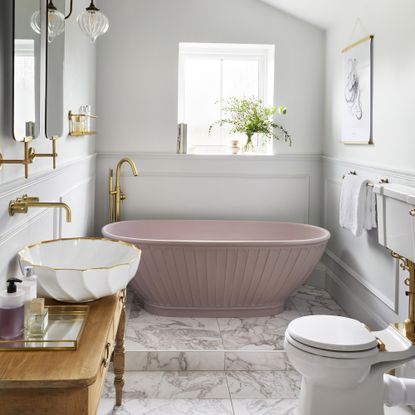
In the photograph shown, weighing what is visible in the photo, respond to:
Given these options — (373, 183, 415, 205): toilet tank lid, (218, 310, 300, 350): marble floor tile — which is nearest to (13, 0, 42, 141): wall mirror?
(373, 183, 415, 205): toilet tank lid

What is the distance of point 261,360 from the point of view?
305 centimetres

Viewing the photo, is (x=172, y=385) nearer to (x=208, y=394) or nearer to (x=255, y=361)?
(x=208, y=394)

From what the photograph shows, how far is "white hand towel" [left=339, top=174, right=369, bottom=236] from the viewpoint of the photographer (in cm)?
324

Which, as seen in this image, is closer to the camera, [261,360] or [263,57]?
[261,360]

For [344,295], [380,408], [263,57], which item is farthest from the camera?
[263,57]

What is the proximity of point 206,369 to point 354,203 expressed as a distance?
1.30 meters

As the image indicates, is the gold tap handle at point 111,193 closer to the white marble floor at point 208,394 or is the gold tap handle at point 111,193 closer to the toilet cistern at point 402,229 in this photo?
the white marble floor at point 208,394

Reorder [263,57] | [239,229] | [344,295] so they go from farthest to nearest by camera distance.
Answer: [263,57] < [239,229] < [344,295]

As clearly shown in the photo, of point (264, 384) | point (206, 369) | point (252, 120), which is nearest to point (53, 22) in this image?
point (206, 369)

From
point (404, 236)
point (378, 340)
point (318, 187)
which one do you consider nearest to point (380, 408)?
point (378, 340)

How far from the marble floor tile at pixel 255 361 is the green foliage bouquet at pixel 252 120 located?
6.29 feet

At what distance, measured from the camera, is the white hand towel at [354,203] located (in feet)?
10.6

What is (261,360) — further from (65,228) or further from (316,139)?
(316,139)

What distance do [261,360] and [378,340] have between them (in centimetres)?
94
